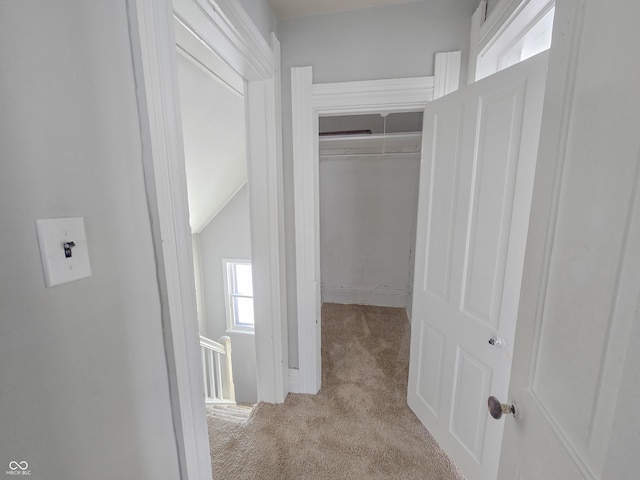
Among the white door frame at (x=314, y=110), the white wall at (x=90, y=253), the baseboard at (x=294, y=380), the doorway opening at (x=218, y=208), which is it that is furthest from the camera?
the baseboard at (x=294, y=380)

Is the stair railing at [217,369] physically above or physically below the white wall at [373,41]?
below

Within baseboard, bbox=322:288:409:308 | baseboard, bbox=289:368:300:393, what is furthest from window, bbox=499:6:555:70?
Answer: baseboard, bbox=322:288:409:308

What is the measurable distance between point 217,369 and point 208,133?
267 centimetres

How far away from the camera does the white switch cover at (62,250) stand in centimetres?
47

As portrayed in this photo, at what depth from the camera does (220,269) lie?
4379 mm

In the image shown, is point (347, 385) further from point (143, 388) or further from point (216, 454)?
point (143, 388)

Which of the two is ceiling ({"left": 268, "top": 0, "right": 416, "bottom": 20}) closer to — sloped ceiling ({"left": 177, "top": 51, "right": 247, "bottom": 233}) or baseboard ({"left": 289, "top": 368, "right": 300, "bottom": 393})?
sloped ceiling ({"left": 177, "top": 51, "right": 247, "bottom": 233})

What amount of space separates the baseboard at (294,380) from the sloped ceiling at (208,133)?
1.86 metres

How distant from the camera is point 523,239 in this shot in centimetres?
99

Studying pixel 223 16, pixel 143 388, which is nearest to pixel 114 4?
pixel 223 16

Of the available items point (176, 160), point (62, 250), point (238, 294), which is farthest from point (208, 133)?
point (238, 294)

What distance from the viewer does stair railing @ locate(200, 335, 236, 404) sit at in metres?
3.03

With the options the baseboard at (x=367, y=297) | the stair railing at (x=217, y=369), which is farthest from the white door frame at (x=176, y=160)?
the baseboard at (x=367, y=297)

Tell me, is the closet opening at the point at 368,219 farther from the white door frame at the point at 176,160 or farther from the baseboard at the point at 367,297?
the white door frame at the point at 176,160
